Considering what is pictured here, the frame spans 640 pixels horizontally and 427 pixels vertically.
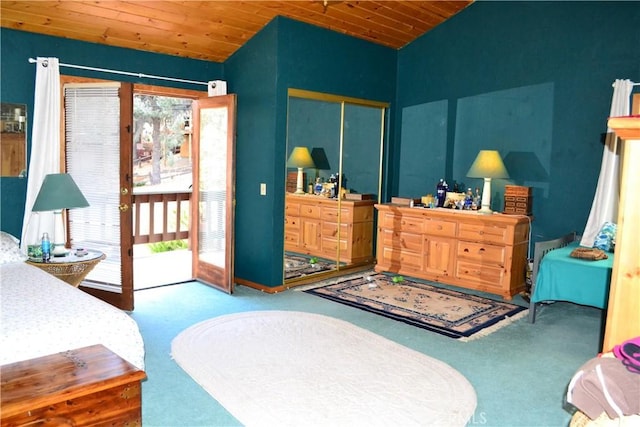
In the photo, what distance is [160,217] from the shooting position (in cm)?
755

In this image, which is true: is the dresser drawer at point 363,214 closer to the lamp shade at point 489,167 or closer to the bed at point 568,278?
the lamp shade at point 489,167

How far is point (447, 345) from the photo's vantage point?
12.5ft

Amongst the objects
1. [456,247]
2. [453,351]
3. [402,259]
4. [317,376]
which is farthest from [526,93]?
[317,376]

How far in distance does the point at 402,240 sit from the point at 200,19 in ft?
10.4

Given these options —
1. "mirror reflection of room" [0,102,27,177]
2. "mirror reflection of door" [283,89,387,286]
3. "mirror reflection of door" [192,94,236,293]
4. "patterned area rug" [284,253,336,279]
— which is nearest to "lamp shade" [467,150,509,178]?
"mirror reflection of door" [283,89,387,286]

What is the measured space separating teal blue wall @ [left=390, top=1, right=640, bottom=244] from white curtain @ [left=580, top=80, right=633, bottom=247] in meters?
0.22

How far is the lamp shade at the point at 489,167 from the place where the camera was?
5332 millimetres

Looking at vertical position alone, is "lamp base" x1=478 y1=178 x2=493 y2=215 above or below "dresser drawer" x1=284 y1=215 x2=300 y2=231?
above

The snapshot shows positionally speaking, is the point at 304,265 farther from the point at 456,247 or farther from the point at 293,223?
the point at 456,247

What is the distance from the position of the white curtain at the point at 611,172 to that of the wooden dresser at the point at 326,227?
2.57 m

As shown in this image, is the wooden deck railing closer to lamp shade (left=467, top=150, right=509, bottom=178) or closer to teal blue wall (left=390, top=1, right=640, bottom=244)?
teal blue wall (left=390, top=1, right=640, bottom=244)

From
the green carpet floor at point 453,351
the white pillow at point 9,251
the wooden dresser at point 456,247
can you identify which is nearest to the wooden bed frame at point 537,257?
the green carpet floor at point 453,351

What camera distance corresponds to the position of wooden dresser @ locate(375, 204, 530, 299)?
16.8 feet

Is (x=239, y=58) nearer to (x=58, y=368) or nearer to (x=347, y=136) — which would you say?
(x=347, y=136)
